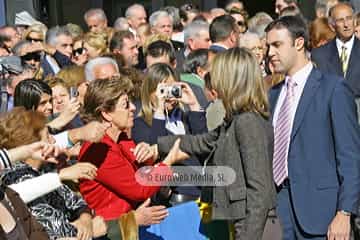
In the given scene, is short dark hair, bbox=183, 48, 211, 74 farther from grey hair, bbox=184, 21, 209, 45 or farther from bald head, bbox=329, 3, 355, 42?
bald head, bbox=329, 3, 355, 42

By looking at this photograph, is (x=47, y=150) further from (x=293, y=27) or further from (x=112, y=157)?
(x=293, y=27)

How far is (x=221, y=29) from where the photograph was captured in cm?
826

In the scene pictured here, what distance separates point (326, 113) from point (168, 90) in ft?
5.19

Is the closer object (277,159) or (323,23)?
(277,159)

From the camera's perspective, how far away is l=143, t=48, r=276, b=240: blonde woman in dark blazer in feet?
14.6

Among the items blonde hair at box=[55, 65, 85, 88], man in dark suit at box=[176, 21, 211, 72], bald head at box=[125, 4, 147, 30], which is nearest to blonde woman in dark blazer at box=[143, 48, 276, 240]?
blonde hair at box=[55, 65, 85, 88]

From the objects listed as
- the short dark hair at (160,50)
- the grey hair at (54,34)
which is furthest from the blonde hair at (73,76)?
the grey hair at (54,34)

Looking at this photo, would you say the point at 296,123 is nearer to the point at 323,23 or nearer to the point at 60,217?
the point at 60,217

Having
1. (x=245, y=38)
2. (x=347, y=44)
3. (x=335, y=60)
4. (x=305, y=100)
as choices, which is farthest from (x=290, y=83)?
(x=347, y=44)

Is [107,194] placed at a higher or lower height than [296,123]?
lower

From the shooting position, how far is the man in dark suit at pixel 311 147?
450 cm

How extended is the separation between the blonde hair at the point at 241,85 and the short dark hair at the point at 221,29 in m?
3.62

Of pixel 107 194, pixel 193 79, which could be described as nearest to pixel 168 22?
pixel 193 79

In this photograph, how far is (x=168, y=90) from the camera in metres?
5.86
